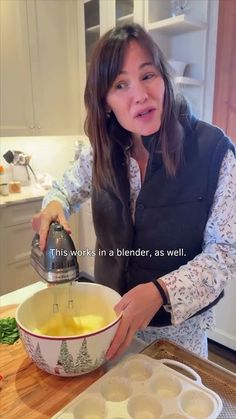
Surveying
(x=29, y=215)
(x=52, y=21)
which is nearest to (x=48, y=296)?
(x=29, y=215)

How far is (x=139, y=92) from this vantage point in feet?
2.46

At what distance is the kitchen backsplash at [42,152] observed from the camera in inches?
93.5

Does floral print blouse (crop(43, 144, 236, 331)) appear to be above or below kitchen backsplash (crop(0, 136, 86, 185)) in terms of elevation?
above

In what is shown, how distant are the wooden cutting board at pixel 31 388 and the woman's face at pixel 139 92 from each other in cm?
54

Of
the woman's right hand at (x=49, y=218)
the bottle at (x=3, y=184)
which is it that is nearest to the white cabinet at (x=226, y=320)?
the woman's right hand at (x=49, y=218)

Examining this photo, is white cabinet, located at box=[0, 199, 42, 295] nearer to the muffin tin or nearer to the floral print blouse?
the floral print blouse

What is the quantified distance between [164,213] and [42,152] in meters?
1.97

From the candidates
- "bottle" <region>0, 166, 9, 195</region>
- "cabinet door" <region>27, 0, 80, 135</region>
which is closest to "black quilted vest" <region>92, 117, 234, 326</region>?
"bottle" <region>0, 166, 9, 195</region>

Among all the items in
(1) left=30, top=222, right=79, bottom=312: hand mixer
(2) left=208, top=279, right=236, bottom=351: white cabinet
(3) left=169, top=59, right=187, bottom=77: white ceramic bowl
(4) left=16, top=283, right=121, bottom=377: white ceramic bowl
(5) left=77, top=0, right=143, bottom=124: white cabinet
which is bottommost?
(2) left=208, top=279, right=236, bottom=351: white cabinet

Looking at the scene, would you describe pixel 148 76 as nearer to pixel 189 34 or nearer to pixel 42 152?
pixel 189 34

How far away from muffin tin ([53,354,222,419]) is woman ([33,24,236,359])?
16 centimetres

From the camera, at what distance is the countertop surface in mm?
1972

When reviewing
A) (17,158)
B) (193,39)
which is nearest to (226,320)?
Result: (193,39)

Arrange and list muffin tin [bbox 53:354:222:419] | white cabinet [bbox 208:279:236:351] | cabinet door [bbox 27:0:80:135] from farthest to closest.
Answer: cabinet door [bbox 27:0:80:135] → white cabinet [bbox 208:279:236:351] → muffin tin [bbox 53:354:222:419]
